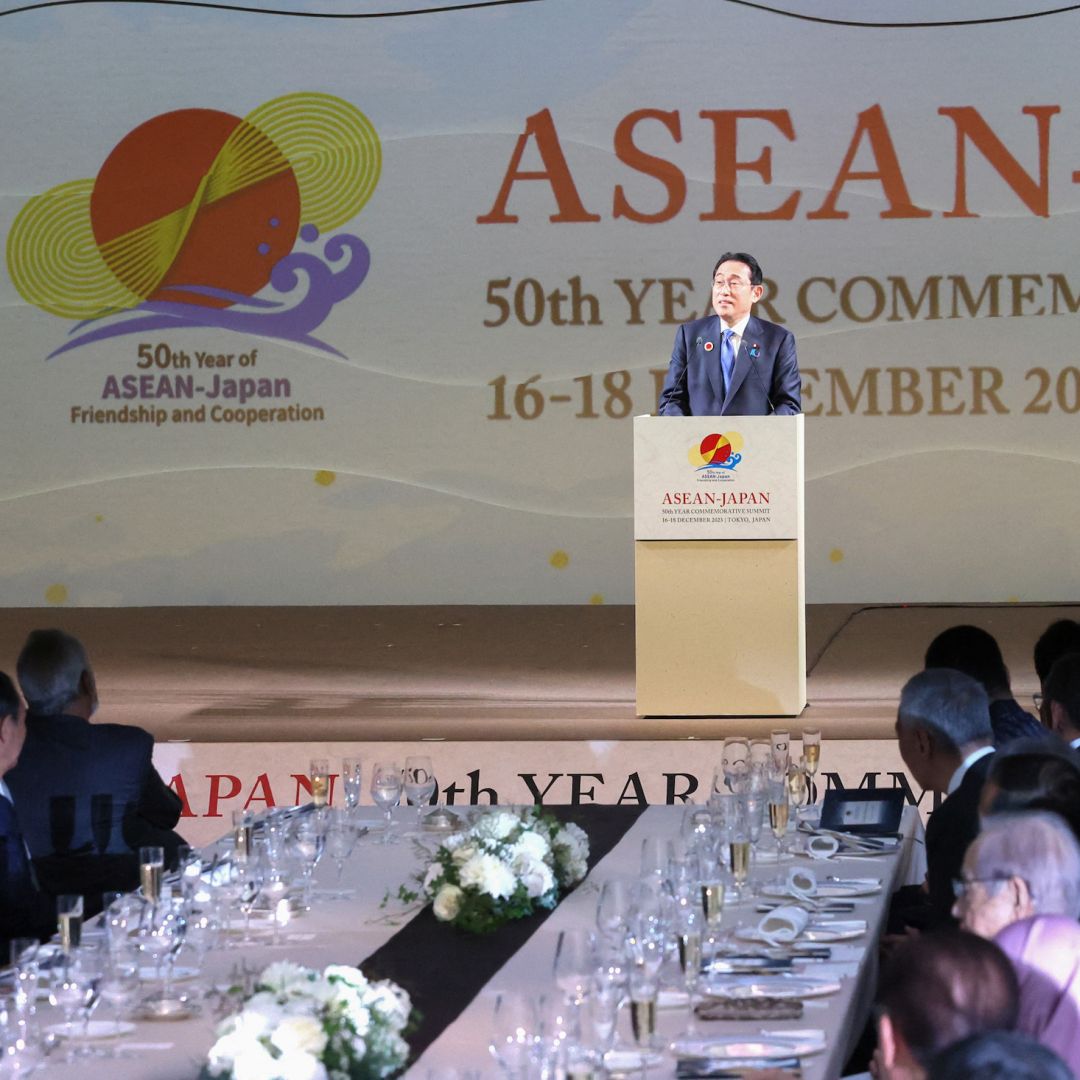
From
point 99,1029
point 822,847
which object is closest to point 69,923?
point 99,1029

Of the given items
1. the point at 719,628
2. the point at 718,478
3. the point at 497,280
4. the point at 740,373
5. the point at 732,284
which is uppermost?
the point at 497,280

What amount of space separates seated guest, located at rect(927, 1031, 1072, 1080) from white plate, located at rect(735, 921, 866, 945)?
4.36ft

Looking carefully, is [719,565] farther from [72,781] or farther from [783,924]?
[783,924]

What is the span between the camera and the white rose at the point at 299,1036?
1.97 metres

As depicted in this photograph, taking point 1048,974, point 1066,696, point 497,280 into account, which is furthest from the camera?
point 497,280

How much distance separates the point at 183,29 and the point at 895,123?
4000 millimetres

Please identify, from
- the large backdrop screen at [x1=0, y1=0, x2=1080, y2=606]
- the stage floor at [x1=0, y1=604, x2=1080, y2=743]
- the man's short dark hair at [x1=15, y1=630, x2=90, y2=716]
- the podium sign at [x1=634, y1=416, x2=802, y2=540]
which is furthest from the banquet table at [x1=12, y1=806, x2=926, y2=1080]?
the large backdrop screen at [x1=0, y1=0, x2=1080, y2=606]

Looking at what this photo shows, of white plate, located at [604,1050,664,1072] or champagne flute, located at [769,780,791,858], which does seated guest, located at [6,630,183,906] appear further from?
white plate, located at [604,1050,664,1072]

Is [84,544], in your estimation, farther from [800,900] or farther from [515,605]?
[800,900]

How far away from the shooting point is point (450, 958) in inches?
107

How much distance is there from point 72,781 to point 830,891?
172 centimetres

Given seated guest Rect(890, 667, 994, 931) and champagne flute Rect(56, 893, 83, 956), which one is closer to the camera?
champagne flute Rect(56, 893, 83, 956)

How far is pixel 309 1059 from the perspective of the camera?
196 centimetres

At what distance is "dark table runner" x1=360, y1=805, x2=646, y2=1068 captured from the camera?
2.44 meters
